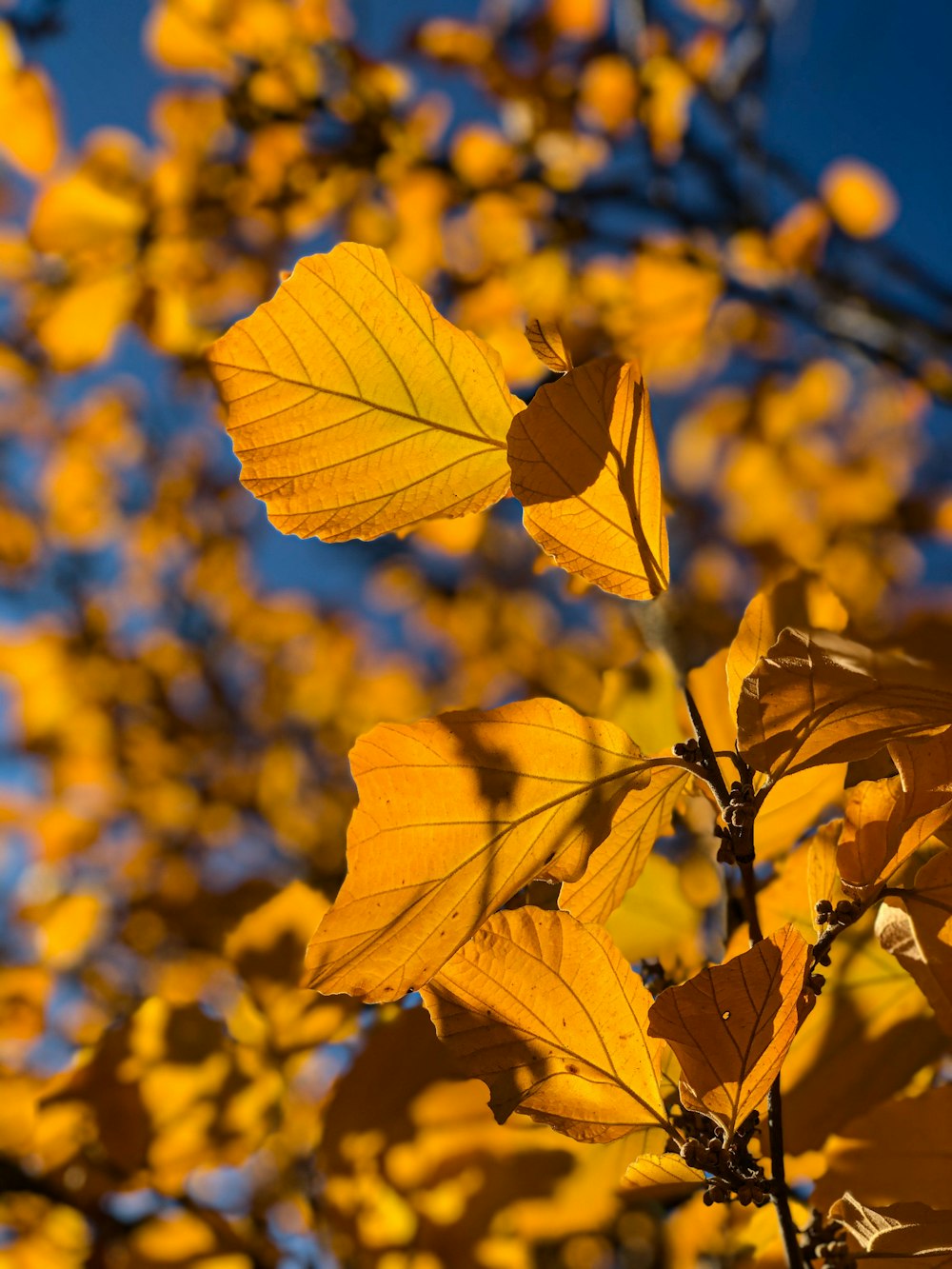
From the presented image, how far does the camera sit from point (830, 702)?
33 cm

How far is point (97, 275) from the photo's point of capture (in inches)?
62.6

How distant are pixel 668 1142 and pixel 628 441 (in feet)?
1.00

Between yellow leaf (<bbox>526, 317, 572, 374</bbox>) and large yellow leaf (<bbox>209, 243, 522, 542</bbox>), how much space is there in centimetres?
2

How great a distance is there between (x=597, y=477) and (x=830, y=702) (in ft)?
0.39

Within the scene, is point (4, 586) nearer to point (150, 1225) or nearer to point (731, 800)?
point (150, 1225)

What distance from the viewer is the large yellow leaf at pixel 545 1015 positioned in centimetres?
38

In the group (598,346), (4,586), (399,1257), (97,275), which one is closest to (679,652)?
(399,1257)

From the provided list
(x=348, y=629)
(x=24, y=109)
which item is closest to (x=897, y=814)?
(x=24, y=109)

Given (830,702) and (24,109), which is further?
(24,109)

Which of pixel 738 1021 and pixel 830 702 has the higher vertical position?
pixel 830 702

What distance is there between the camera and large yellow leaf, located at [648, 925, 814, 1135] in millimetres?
343

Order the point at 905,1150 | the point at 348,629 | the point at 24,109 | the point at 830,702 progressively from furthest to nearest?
the point at 348,629 → the point at 24,109 → the point at 905,1150 → the point at 830,702

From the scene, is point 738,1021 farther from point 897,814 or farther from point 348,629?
point 348,629

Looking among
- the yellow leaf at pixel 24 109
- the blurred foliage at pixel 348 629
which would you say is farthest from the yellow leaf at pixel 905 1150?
the yellow leaf at pixel 24 109
